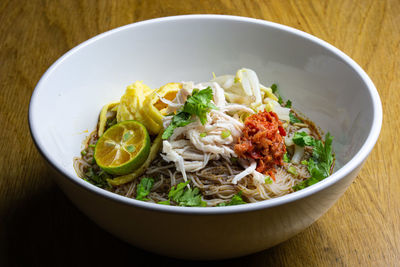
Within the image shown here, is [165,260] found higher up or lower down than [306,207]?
lower down

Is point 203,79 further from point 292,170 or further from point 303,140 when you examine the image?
point 292,170

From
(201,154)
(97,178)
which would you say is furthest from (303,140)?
(97,178)

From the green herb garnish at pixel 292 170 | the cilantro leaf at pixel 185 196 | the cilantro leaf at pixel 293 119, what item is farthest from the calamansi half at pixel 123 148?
the cilantro leaf at pixel 293 119

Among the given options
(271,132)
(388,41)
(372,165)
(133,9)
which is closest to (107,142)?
(271,132)

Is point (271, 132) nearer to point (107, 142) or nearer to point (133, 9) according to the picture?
point (107, 142)

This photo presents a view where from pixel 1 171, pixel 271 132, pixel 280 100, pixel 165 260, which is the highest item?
pixel 271 132

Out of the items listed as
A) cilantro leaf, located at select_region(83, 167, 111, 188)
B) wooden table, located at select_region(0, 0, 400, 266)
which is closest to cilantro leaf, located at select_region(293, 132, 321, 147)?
wooden table, located at select_region(0, 0, 400, 266)
